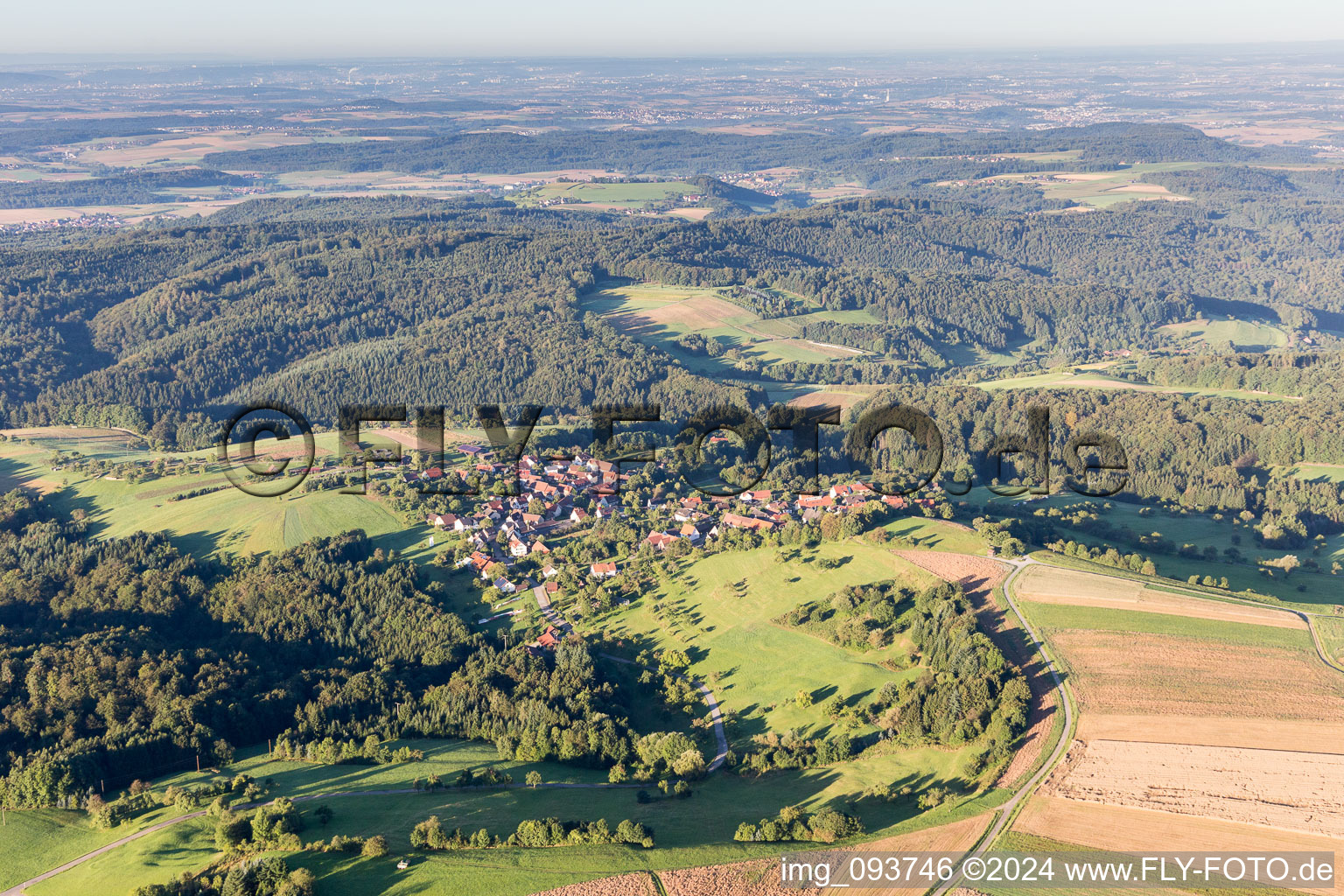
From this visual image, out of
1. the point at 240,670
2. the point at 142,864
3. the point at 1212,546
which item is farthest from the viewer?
the point at 1212,546

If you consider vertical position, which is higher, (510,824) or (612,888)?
(612,888)

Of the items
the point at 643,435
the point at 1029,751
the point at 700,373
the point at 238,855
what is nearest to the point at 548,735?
the point at 238,855

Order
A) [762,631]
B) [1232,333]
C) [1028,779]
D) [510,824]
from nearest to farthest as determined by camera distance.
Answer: [510,824]
[1028,779]
[762,631]
[1232,333]

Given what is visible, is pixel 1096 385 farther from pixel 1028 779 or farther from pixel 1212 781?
pixel 1028 779

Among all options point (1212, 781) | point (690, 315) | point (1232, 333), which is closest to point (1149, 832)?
point (1212, 781)

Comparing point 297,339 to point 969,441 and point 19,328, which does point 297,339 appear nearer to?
point 19,328
